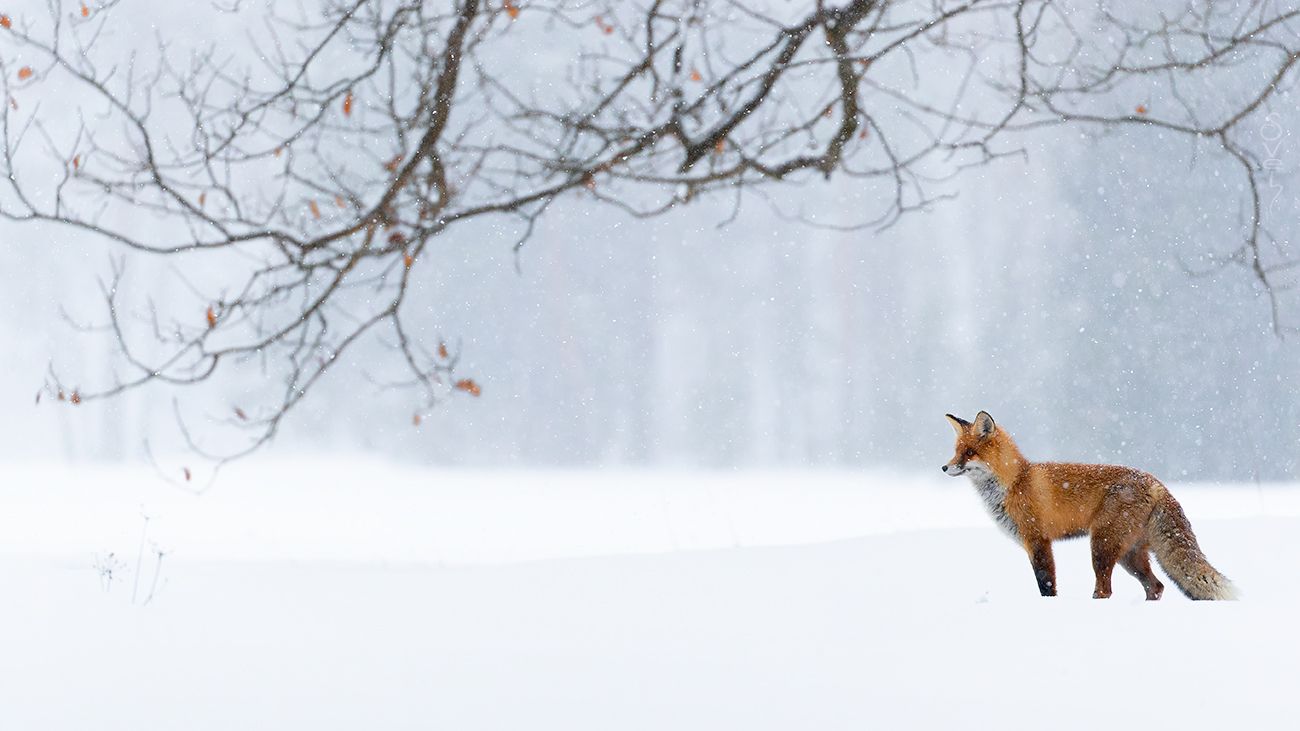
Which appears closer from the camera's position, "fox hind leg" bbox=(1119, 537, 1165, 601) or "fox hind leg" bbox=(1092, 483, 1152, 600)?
"fox hind leg" bbox=(1092, 483, 1152, 600)

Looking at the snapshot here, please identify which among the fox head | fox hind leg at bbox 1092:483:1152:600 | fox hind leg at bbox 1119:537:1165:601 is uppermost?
the fox head

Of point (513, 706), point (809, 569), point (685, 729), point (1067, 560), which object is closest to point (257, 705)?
point (513, 706)

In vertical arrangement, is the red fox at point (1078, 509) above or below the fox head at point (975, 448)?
below

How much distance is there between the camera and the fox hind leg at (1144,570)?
15.7 ft

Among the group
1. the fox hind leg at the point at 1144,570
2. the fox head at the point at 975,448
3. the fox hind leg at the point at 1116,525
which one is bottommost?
the fox hind leg at the point at 1144,570

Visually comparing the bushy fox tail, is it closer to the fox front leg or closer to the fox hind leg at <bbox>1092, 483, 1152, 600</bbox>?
the fox hind leg at <bbox>1092, 483, 1152, 600</bbox>

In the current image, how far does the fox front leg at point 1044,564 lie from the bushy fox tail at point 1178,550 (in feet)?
1.36

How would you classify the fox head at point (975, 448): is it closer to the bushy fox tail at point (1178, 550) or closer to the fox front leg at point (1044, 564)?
the fox front leg at point (1044, 564)

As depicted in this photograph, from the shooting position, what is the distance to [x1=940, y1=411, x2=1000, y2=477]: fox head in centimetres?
472

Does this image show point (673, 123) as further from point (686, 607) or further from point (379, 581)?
point (379, 581)

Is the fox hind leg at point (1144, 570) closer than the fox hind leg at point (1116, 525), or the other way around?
the fox hind leg at point (1116, 525)

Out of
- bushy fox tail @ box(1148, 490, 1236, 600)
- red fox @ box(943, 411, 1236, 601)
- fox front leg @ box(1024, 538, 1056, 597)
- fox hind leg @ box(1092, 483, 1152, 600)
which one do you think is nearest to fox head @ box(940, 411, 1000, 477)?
red fox @ box(943, 411, 1236, 601)

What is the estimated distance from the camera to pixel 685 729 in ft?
13.2

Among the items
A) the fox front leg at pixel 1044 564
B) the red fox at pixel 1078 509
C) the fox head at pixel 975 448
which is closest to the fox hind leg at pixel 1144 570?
the red fox at pixel 1078 509
